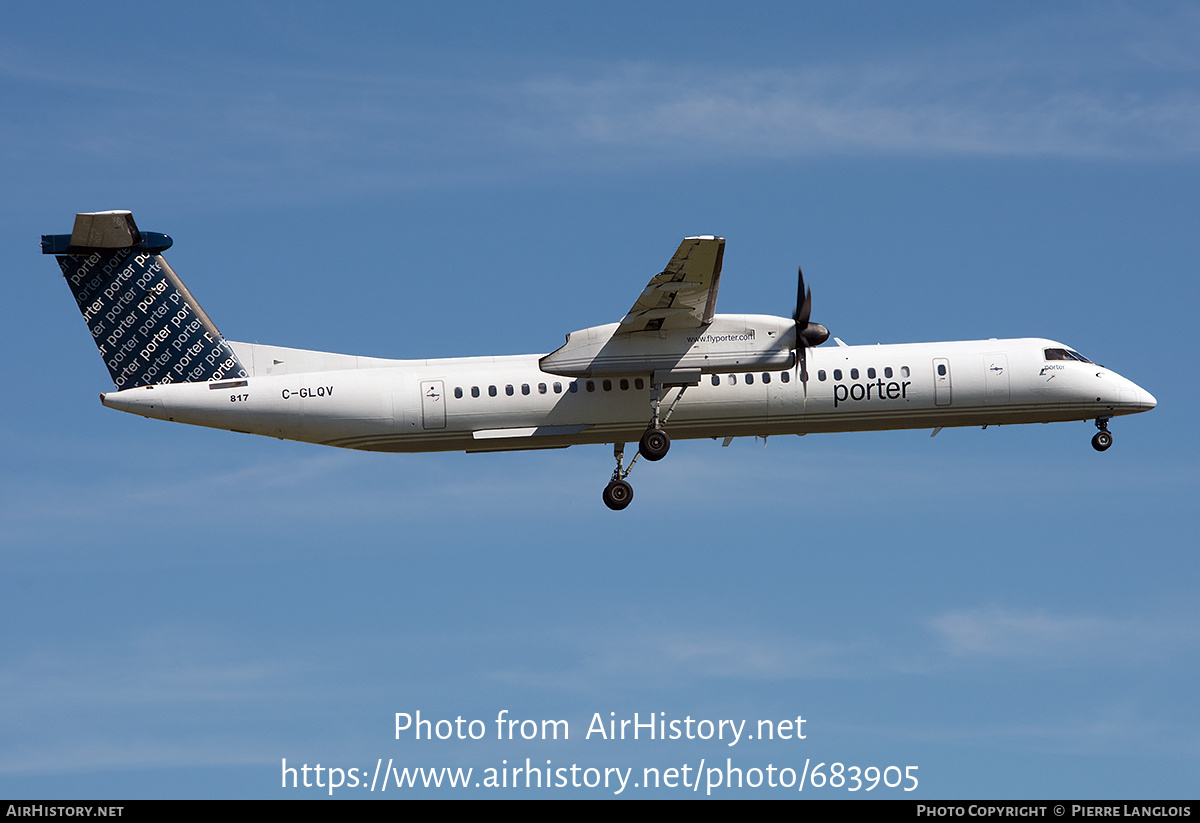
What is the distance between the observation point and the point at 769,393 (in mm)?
31609

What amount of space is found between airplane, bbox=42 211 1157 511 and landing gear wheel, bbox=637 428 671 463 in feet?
0.11

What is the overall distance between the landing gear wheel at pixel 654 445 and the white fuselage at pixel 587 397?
537 millimetres

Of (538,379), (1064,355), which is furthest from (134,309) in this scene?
(1064,355)

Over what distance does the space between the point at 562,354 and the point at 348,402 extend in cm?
476

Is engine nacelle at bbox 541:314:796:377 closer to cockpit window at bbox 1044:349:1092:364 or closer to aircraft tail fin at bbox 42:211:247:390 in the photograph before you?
cockpit window at bbox 1044:349:1092:364

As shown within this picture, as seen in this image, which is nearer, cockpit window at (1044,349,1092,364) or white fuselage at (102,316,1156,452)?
white fuselage at (102,316,1156,452)

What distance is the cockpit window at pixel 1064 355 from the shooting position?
108 ft

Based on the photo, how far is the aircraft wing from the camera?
28.0m

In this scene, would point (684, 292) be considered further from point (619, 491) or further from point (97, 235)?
point (97, 235)

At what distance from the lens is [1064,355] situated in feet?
109

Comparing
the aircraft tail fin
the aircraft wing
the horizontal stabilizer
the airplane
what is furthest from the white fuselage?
the horizontal stabilizer

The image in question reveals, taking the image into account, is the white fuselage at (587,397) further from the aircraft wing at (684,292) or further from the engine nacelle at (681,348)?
the aircraft wing at (684,292)

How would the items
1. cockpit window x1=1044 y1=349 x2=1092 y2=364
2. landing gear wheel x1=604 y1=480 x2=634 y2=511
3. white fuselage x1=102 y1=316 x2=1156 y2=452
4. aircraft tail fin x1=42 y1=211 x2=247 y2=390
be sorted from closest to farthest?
white fuselage x1=102 y1=316 x2=1156 y2=452
aircraft tail fin x1=42 y1=211 x2=247 y2=390
landing gear wheel x1=604 y1=480 x2=634 y2=511
cockpit window x1=1044 y1=349 x2=1092 y2=364
